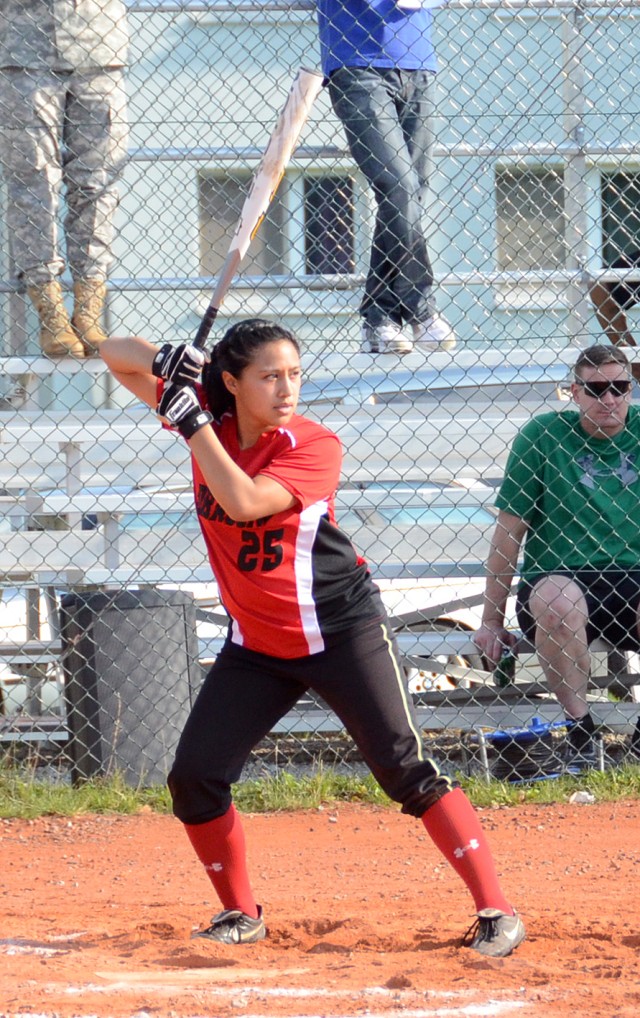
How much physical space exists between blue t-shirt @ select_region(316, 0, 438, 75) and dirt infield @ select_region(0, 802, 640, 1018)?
126 inches

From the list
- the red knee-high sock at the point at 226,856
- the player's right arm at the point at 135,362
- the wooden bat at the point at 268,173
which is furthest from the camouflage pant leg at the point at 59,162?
the red knee-high sock at the point at 226,856

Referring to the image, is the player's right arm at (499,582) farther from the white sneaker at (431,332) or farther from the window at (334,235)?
the window at (334,235)

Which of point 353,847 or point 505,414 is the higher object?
point 505,414

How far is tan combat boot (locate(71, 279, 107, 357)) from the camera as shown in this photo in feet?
19.3

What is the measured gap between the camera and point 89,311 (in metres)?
5.95

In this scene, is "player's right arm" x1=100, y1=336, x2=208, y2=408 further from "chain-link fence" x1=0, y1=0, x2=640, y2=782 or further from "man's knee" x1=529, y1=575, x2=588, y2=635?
"man's knee" x1=529, y1=575, x2=588, y2=635

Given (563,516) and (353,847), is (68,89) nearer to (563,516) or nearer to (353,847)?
(563,516)

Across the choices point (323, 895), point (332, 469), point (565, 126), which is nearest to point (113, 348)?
point (332, 469)

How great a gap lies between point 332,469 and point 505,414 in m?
2.92

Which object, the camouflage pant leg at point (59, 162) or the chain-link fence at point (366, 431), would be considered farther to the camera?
the camouflage pant leg at point (59, 162)

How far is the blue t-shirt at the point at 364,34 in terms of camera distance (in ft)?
18.7

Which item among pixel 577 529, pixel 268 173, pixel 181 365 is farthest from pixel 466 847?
pixel 577 529

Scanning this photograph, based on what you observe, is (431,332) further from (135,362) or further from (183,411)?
(183,411)

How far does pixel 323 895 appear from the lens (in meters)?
4.28
